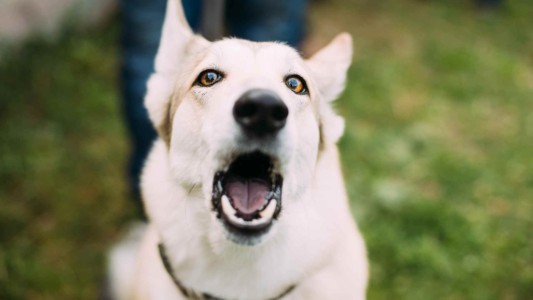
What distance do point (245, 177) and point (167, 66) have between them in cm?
75

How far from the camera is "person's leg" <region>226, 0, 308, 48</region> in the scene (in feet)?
10.2

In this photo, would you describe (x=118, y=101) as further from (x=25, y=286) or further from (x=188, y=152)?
(x=188, y=152)

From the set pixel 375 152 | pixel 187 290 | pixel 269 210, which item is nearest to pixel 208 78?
pixel 269 210

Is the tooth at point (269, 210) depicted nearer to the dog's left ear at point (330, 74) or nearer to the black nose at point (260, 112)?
the black nose at point (260, 112)

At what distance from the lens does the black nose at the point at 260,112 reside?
1.76 m

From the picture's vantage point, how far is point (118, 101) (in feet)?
14.9

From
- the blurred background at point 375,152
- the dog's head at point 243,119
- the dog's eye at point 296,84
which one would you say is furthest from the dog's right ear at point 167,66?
the blurred background at point 375,152

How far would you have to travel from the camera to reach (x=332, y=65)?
2.44m

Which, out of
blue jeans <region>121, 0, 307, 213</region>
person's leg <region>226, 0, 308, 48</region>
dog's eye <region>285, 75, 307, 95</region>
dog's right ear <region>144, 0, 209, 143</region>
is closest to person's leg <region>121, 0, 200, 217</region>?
blue jeans <region>121, 0, 307, 213</region>

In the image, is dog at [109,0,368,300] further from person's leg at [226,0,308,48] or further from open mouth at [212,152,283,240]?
person's leg at [226,0,308,48]

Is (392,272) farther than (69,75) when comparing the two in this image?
No

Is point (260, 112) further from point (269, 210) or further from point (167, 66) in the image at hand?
point (167, 66)

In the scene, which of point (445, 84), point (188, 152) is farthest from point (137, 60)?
point (445, 84)

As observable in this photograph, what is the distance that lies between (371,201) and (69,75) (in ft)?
8.73
